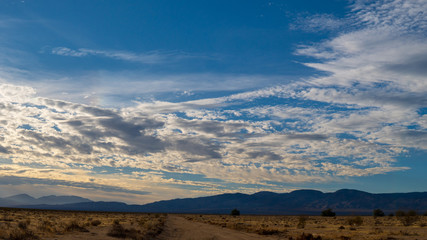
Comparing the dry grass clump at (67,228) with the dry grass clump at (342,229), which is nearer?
the dry grass clump at (67,228)

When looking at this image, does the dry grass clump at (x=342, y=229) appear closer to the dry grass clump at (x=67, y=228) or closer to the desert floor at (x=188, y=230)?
the desert floor at (x=188, y=230)

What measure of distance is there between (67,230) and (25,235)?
699 cm

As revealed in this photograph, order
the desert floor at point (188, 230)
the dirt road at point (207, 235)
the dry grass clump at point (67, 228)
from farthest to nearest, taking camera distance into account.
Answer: the dirt road at point (207, 235) < the desert floor at point (188, 230) < the dry grass clump at point (67, 228)

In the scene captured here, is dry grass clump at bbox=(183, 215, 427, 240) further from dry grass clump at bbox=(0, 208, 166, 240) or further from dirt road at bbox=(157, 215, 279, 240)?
dry grass clump at bbox=(0, 208, 166, 240)

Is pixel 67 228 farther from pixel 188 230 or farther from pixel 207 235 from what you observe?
pixel 188 230

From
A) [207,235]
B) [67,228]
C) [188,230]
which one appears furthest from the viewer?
[188,230]

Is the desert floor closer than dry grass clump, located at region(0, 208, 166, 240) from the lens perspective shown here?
No

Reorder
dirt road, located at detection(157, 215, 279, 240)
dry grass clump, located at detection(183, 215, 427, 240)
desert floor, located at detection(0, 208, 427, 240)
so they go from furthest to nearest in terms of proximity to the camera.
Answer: dirt road, located at detection(157, 215, 279, 240), dry grass clump, located at detection(183, 215, 427, 240), desert floor, located at detection(0, 208, 427, 240)

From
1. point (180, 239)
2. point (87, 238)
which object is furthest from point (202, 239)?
point (87, 238)

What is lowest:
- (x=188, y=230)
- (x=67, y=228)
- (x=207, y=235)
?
(x=188, y=230)

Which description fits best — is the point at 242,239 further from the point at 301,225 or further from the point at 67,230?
the point at 301,225

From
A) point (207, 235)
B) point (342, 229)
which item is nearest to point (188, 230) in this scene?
point (207, 235)

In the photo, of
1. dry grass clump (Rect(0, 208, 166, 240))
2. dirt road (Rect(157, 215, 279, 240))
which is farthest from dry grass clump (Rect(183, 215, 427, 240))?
dry grass clump (Rect(0, 208, 166, 240))

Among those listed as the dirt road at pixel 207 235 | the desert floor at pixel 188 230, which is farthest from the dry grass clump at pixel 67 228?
the dirt road at pixel 207 235
